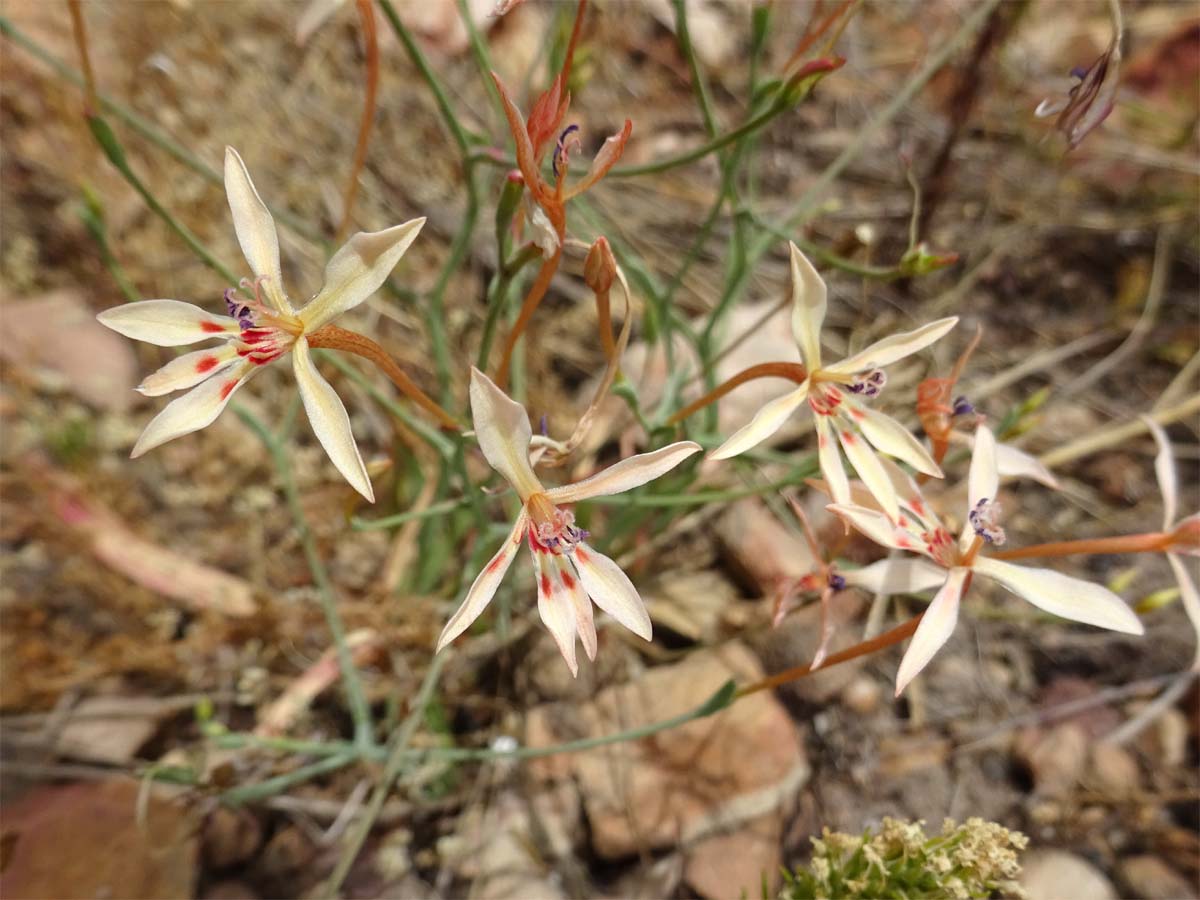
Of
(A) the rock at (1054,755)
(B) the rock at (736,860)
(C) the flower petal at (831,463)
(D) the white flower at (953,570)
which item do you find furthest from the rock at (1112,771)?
(C) the flower petal at (831,463)

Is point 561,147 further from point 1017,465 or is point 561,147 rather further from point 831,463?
point 1017,465

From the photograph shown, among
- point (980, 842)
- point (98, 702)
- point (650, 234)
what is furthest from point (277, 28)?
point (980, 842)

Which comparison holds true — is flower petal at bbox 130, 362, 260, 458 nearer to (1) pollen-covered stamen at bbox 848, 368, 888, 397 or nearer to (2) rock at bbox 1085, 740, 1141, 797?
(1) pollen-covered stamen at bbox 848, 368, 888, 397

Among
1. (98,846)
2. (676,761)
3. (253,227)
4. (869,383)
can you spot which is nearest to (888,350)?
(869,383)

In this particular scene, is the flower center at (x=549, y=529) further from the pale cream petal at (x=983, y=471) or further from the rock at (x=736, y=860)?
the rock at (x=736, y=860)

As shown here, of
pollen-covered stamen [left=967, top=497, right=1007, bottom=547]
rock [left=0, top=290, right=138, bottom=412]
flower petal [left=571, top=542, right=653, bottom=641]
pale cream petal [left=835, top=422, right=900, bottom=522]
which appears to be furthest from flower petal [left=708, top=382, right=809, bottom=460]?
rock [left=0, top=290, right=138, bottom=412]

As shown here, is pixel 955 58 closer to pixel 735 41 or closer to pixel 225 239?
pixel 735 41
